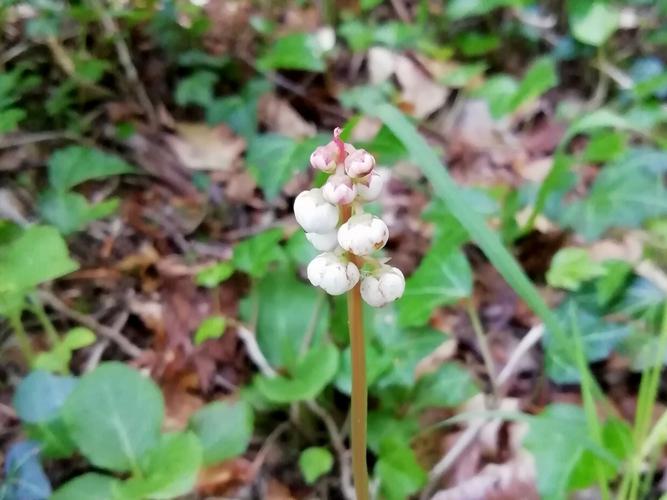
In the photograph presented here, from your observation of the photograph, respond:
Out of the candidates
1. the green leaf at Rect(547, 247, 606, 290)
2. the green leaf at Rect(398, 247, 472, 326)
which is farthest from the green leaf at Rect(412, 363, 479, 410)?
the green leaf at Rect(547, 247, 606, 290)

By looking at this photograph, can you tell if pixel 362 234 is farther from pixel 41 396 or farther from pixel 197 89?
pixel 197 89

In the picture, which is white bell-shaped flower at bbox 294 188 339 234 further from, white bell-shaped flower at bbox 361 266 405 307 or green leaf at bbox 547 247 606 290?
green leaf at bbox 547 247 606 290

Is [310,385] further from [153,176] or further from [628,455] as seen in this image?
[153,176]

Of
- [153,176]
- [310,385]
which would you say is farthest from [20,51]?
[310,385]

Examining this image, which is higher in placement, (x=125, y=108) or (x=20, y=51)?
(x=20, y=51)

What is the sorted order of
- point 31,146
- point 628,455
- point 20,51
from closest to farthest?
point 628,455
point 31,146
point 20,51

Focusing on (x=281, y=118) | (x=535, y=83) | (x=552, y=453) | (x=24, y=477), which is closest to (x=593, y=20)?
(x=535, y=83)

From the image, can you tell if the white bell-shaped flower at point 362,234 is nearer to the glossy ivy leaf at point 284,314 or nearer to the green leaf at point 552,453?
the green leaf at point 552,453
